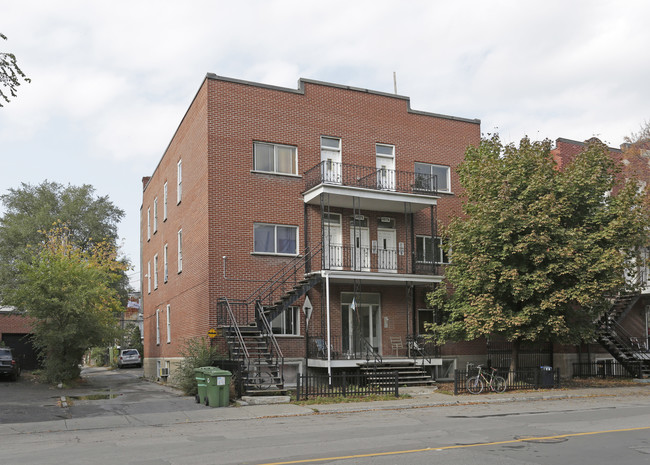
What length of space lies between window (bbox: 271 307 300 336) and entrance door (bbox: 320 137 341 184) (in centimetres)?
518

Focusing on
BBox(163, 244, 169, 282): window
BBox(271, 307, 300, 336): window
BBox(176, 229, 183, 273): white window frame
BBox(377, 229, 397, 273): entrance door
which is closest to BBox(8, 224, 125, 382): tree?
BBox(163, 244, 169, 282): window

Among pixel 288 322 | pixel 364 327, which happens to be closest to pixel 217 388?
pixel 288 322

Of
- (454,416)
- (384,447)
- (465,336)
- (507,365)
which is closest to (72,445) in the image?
(384,447)

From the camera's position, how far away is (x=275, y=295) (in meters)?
23.2

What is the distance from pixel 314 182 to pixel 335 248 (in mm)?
2653

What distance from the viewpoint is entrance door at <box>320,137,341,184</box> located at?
24641mm

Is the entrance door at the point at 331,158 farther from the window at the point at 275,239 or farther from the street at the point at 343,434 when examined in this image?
the street at the point at 343,434

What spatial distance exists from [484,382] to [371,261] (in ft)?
21.9

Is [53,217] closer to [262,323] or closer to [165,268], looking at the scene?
[165,268]

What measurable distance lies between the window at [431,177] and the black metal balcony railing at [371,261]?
3.00 m

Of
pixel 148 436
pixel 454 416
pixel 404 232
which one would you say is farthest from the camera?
pixel 404 232

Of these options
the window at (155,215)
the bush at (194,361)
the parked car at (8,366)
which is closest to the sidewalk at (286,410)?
the bush at (194,361)

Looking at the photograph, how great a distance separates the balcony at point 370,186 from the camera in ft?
76.2

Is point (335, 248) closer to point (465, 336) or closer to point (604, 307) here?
point (465, 336)
